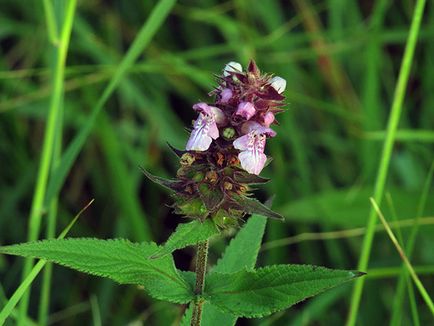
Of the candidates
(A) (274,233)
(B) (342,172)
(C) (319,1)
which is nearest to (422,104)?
(B) (342,172)

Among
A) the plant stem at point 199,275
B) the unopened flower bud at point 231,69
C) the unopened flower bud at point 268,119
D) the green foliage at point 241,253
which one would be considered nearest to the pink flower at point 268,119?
the unopened flower bud at point 268,119

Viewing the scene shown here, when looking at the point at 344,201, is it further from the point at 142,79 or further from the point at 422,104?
the point at 142,79

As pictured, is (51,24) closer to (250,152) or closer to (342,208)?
(250,152)

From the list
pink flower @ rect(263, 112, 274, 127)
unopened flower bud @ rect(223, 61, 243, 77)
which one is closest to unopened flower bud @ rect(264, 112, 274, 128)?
pink flower @ rect(263, 112, 274, 127)

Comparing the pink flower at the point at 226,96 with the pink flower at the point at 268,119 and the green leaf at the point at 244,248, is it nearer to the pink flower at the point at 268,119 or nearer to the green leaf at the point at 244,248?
the pink flower at the point at 268,119

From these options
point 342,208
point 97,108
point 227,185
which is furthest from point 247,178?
point 342,208

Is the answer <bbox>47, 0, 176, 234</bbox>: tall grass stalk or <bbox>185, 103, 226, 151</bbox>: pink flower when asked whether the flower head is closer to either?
<bbox>185, 103, 226, 151</bbox>: pink flower
